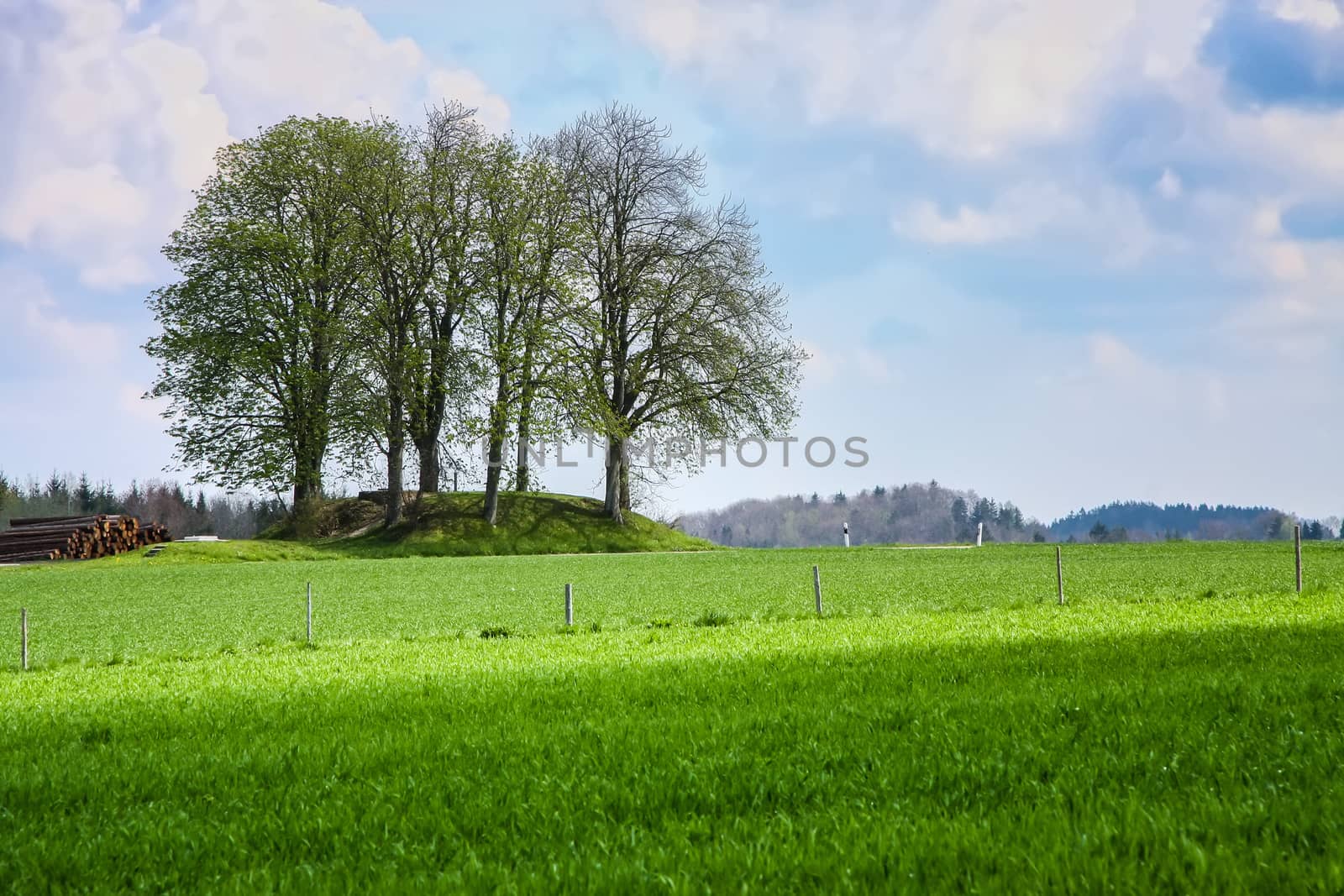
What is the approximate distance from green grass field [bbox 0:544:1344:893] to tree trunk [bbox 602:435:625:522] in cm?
3913

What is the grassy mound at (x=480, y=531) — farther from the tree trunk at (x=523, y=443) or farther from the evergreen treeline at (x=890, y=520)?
the evergreen treeline at (x=890, y=520)

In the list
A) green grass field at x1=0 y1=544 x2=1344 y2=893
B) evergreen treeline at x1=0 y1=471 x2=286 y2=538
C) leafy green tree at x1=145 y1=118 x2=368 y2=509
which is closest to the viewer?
green grass field at x1=0 y1=544 x2=1344 y2=893

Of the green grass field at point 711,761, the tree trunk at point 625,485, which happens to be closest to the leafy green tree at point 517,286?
the tree trunk at point 625,485

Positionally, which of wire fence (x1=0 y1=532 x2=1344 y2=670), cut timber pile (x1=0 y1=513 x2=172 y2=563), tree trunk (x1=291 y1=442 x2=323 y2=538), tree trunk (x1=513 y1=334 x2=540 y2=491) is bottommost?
wire fence (x1=0 y1=532 x2=1344 y2=670)

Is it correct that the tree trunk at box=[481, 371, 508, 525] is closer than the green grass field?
No

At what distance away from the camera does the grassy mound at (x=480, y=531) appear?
50.7m

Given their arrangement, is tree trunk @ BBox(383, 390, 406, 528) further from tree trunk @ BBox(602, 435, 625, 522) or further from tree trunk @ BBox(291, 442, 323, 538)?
tree trunk @ BBox(602, 435, 625, 522)

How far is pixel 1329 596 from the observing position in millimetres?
19219

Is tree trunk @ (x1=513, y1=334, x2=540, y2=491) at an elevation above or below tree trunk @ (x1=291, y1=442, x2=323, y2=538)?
above

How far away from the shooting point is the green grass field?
15.6 ft

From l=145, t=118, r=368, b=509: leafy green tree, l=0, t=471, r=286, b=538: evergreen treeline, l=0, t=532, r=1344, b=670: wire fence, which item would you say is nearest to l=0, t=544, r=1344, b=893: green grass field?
l=0, t=532, r=1344, b=670: wire fence

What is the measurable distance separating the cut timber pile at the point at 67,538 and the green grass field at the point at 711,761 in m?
38.2

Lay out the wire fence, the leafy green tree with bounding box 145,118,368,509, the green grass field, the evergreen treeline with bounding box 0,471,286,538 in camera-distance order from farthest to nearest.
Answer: the evergreen treeline with bounding box 0,471,286,538
the leafy green tree with bounding box 145,118,368,509
the wire fence
the green grass field

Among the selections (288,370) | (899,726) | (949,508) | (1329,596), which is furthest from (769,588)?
(949,508)
